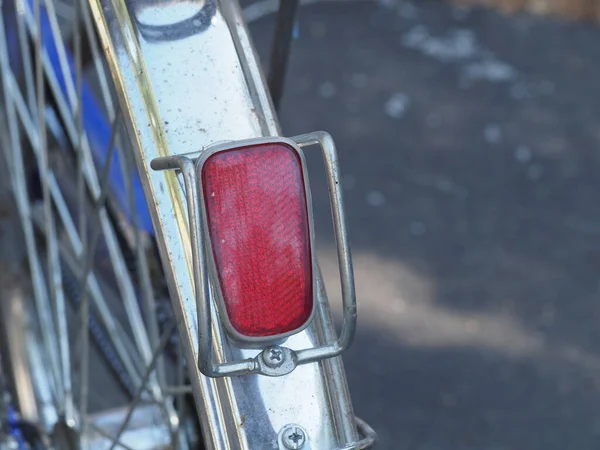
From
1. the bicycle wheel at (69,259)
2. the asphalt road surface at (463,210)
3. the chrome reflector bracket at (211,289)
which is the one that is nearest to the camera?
the chrome reflector bracket at (211,289)

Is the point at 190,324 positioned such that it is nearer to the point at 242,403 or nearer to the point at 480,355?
the point at 242,403

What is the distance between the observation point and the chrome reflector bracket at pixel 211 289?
2.13 ft

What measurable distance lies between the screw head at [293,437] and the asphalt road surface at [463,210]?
1.36 metres

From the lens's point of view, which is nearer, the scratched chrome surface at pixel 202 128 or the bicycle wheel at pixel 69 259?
the scratched chrome surface at pixel 202 128

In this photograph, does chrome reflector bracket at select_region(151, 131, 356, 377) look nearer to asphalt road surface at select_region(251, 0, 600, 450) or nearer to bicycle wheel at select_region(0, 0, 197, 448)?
bicycle wheel at select_region(0, 0, 197, 448)

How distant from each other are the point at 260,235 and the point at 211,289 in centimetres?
6

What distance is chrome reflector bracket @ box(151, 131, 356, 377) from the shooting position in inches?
25.6

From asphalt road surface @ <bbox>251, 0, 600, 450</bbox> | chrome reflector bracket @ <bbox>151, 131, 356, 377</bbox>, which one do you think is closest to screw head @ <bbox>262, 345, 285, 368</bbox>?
chrome reflector bracket @ <bbox>151, 131, 356, 377</bbox>

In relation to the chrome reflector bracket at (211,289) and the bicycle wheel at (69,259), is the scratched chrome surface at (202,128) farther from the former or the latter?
the bicycle wheel at (69,259)

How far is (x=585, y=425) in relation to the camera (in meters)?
2.11

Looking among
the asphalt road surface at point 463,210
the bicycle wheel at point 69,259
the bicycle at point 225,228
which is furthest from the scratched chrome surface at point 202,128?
the asphalt road surface at point 463,210

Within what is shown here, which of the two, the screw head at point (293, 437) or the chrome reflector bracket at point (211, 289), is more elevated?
the chrome reflector bracket at point (211, 289)

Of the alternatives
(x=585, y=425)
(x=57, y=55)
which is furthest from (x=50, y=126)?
(x=585, y=425)

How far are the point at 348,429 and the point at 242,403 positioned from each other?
0.29ft
